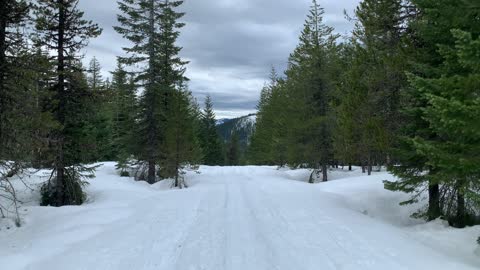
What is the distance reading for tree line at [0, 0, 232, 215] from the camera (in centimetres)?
1106

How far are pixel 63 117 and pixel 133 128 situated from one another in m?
10.8

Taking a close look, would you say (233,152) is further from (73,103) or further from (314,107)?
(73,103)

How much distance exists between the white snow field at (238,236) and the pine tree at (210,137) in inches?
1903

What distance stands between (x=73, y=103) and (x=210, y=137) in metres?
49.0

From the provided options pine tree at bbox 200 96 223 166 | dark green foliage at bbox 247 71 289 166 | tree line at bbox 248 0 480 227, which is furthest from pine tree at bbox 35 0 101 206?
pine tree at bbox 200 96 223 166

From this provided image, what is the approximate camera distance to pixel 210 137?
65875 millimetres

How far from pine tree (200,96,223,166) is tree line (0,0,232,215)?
33829mm

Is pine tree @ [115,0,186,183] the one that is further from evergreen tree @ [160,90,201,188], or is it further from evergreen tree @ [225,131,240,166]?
evergreen tree @ [225,131,240,166]

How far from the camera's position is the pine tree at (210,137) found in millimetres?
63753

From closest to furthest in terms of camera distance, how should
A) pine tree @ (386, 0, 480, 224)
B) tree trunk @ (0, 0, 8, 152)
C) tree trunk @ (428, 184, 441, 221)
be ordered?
pine tree @ (386, 0, 480, 224)
tree trunk @ (0, 0, 8, 152)
tree trunk @ (428, 184, 441, 221)

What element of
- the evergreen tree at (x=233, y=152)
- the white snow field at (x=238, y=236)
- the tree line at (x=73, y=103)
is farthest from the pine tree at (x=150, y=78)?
the evergreen tree at (x=233, y=152)

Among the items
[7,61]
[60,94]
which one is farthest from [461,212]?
[60,94]

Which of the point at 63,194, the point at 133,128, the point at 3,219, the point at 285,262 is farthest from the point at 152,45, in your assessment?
the point at 285,262

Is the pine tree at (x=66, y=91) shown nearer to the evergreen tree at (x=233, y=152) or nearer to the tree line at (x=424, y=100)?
the tree line at (x=424, y=100)
